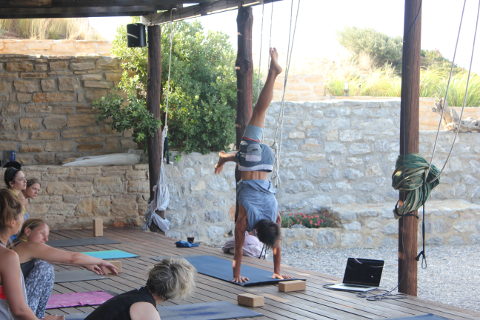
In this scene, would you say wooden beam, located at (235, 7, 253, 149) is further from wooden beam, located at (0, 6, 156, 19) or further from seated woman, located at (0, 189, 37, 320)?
seated woman, located at (0, 189, 37, 320)

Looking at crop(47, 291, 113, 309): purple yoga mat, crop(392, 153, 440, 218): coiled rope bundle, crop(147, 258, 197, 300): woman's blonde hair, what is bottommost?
crop(47, 291, 113, 309): purple yoga mat

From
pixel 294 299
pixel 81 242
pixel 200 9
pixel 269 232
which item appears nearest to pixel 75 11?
pixel 200 9

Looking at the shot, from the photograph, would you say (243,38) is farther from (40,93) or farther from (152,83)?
(40,93)

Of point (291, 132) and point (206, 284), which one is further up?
point (291, 132)

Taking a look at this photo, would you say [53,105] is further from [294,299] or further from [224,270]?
[294,299]

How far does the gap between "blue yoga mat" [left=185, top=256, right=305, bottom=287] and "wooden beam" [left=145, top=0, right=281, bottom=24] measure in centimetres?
243

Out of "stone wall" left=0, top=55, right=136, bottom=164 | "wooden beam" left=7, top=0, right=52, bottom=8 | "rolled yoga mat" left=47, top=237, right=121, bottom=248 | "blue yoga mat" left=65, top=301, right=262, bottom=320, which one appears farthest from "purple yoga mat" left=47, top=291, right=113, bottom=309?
"stone wall" left=0, top=55, right=136, bottom=164

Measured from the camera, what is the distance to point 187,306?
504 cm

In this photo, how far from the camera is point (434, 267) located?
9.50m

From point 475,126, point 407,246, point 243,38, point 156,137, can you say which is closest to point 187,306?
point 407,246

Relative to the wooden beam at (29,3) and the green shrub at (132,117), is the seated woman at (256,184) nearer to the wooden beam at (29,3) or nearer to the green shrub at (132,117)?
the wooden beam at (29,3)

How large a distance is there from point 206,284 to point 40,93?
4.69 metres

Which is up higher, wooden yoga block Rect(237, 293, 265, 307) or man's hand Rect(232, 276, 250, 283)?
wooden yoga block Rect(237, 293, 265, 307)

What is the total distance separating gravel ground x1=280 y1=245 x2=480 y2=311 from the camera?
26.8 ft
